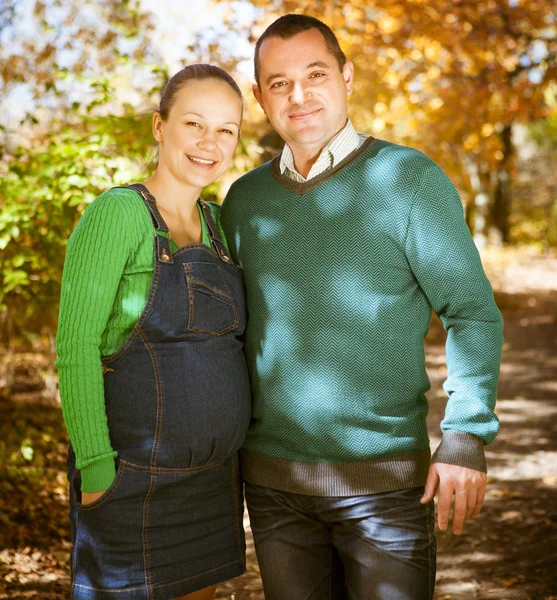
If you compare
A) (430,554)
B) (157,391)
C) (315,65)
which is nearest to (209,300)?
(157,391)

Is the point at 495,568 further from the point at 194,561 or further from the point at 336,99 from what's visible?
the point at 336,99

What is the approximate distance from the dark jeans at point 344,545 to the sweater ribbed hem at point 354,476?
31mm

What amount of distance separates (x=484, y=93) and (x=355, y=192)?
8.49 metres

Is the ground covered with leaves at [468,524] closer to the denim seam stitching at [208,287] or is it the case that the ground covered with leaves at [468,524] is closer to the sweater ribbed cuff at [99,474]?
the sweater ribbed cuff at [99,474]

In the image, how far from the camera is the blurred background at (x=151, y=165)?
14.8ft

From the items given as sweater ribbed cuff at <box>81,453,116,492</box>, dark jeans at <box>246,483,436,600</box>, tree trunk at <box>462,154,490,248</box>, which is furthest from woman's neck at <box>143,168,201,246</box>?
tree trunk at <box>462,154,490,248</box>

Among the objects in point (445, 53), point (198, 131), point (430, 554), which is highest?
point (445, 53)

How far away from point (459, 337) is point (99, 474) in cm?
118

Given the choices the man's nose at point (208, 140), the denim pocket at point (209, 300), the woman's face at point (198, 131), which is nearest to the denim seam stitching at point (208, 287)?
the denim pocket at point (209, 300)

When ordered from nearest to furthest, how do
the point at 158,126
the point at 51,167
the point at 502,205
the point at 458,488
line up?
the point at 458,488, the point at 158,126, the point at 51,167, the point at 502,205

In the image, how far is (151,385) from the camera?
7.36ft

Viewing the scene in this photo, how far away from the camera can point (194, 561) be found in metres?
2.40

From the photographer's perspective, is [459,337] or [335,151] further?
[335,151]

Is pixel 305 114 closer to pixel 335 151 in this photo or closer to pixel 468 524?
pixel 335 151
